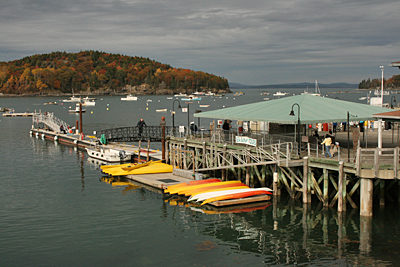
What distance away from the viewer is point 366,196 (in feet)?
74.4

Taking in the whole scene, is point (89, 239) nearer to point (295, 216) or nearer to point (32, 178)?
point (295, 216)

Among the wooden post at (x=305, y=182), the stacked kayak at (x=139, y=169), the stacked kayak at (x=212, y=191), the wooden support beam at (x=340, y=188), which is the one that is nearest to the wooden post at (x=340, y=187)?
the wooden support beam at (x=340, y=188)

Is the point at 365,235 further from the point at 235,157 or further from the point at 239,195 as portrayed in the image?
the point at 235,157

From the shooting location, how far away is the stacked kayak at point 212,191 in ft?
87.9

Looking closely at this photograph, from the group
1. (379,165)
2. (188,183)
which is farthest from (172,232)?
(379,165)

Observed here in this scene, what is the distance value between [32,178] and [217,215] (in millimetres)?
19788

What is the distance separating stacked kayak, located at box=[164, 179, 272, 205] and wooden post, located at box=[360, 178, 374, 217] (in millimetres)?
6622

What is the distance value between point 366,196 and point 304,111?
893 centimetres

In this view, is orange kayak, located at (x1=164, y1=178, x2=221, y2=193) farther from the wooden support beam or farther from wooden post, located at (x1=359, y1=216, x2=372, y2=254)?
wooden post, located at (x1=359, y1=216, x2=372, y2=254)

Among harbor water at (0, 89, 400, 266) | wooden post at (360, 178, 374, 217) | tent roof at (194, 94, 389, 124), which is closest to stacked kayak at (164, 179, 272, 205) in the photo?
harbor water at (0, 89, 400, 266)

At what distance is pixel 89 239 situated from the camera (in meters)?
21.6

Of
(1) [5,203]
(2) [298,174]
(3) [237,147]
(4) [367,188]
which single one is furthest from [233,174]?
(1) [5,203]

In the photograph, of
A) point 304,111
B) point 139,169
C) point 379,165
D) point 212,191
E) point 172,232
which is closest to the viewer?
point 379,165

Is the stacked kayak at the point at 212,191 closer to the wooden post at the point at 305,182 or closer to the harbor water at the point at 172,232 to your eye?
the harbor water at the point at 172,232
